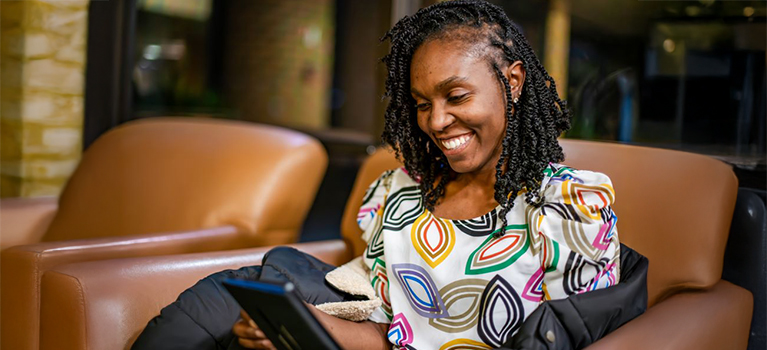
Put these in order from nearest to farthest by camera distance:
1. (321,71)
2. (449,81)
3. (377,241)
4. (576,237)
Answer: (576,237), (449,81), (377,241), (321,71)

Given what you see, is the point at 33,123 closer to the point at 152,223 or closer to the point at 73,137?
the point at 73,137

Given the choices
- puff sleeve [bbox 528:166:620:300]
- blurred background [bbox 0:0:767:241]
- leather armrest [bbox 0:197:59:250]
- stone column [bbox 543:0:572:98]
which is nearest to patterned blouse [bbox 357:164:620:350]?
puff sleeve [bbox 528:166:620:300]

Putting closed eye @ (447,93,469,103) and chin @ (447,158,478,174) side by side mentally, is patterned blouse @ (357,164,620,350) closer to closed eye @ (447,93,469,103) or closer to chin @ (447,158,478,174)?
chin @ (447,158,478,174)

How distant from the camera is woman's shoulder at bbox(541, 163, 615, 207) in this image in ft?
3.91

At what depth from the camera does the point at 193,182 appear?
7.07 feet

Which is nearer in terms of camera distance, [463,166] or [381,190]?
[463,166]

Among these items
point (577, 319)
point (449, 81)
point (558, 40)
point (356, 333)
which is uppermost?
point (558, 40)

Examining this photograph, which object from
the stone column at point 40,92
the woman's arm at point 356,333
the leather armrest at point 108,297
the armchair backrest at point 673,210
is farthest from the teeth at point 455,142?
the stone column at point 40,92

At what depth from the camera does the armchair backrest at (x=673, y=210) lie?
52.9 inches

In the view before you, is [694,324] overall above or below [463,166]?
below

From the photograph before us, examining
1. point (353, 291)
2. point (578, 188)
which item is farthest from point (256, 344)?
point (578, 188)

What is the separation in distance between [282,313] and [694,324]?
0.71m

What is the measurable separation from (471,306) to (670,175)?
49 centimetres

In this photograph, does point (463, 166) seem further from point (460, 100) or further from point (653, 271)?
point (653, 271)
